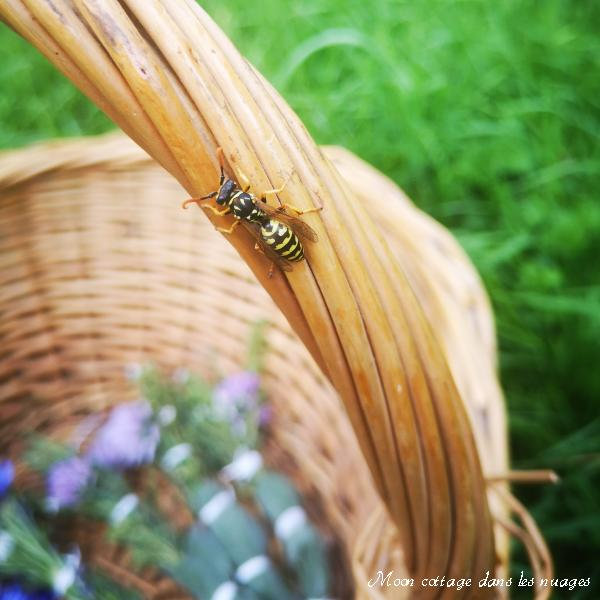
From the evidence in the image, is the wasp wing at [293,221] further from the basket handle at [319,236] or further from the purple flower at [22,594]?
the purple flower at [22,594]

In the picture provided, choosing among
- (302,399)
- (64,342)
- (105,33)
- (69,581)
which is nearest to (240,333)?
(302,399)

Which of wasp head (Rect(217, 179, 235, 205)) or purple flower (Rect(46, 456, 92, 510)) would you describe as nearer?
wasp head (Rect(217, 179, 235, 205))

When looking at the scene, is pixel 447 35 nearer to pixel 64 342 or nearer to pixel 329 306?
pixel 64 342

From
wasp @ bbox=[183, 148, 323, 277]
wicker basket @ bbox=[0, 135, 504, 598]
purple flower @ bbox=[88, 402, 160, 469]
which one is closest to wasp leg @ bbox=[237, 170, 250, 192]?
wasp @ bbox=[183, 148, 323, 277]

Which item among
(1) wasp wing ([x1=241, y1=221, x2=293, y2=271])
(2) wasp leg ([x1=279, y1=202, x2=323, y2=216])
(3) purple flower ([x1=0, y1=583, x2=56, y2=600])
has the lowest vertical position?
(3) purple flower ([x1=0, y1=583, x2=56, y2=600])

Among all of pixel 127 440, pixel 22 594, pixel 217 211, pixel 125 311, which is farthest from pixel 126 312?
pixel 217 211

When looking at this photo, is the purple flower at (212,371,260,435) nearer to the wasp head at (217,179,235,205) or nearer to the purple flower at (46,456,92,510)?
the purple flower at (46,456,92,510)

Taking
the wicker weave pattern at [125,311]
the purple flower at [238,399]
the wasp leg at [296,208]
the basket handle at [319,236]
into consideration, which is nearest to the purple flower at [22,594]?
the wicker weave pattern at [125,311]

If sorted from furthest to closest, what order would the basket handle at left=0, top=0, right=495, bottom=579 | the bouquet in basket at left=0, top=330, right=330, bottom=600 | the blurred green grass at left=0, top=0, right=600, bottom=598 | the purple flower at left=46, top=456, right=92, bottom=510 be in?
the blurred green grass at left=0, top=0, right=600, bottom=598 < the purple flower at left=46, top=456, right=92, bottom=510 < the bouquet in basket at left=0, top=330, right=330, bottom=600 < the basket handle at left=0, top=0, right=495, bottom=579

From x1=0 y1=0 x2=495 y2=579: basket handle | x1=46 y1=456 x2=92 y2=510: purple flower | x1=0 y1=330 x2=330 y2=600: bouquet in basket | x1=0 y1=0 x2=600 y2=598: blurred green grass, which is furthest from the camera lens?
x1=0 y1=0 x2=600 y2=598: blurred green grass
